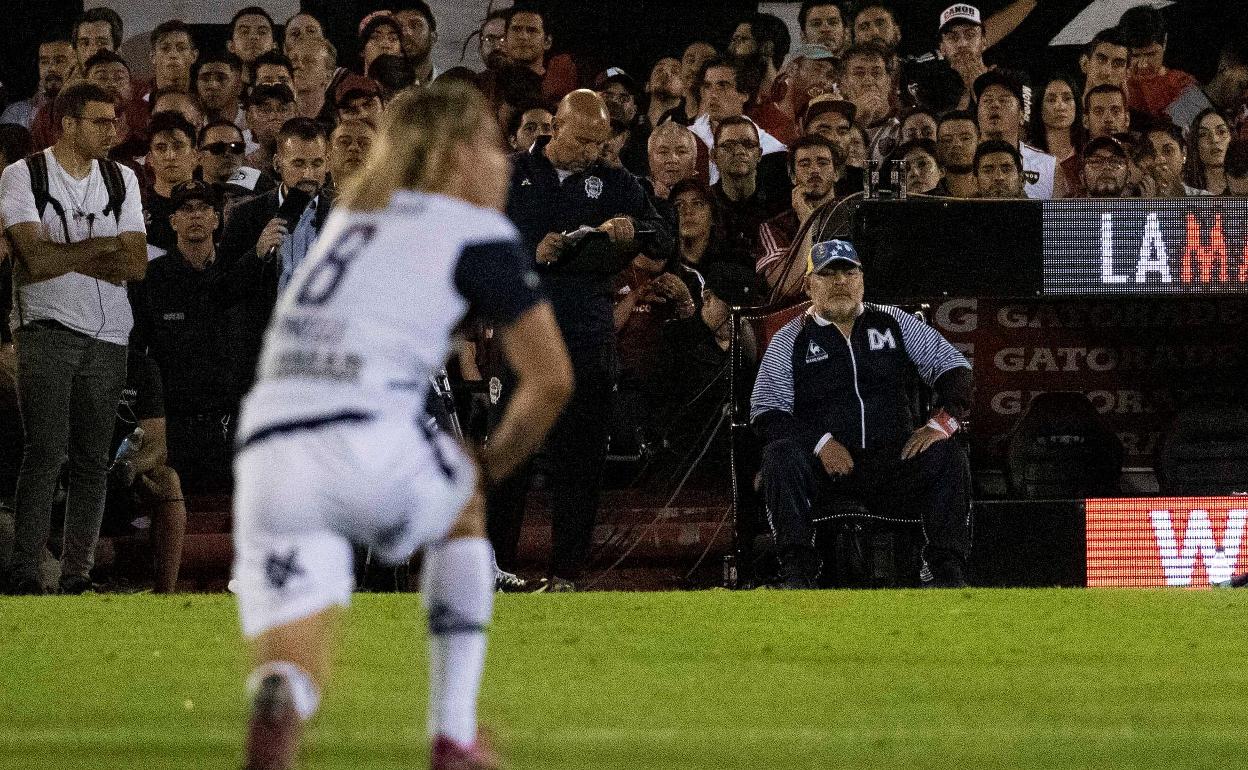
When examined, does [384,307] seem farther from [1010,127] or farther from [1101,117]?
[1101,117]

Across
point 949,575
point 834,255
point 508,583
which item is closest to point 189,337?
point 508,583

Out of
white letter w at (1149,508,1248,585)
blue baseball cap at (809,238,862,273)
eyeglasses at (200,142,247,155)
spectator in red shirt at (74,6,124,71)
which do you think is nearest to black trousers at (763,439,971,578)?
blue baseball cap at (809,238,862,273)

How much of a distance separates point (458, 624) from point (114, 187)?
571 centimetres

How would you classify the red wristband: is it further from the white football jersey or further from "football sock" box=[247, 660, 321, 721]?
"football sock" box=[247, 660, 321, 721]

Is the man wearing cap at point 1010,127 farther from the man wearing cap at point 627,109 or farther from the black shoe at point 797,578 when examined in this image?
the black shoe at point 797,578

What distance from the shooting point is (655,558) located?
11164 mm

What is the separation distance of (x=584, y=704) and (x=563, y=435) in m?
3.61

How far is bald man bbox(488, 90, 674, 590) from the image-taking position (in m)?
9.23

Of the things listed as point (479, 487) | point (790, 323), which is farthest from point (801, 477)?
point (479, 487)

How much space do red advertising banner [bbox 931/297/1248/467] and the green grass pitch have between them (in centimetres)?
226

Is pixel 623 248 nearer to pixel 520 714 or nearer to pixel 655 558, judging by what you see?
pixel 655 558

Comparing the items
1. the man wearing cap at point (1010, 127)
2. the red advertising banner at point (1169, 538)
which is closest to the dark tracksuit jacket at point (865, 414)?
the red advertising banner at point (1169, 538)

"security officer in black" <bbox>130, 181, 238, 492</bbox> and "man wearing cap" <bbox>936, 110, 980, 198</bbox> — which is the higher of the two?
"man wearing cap" <bbox>936, 110, 980, 198</bbox>

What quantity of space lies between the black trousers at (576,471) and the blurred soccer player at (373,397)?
5212 millimetres
